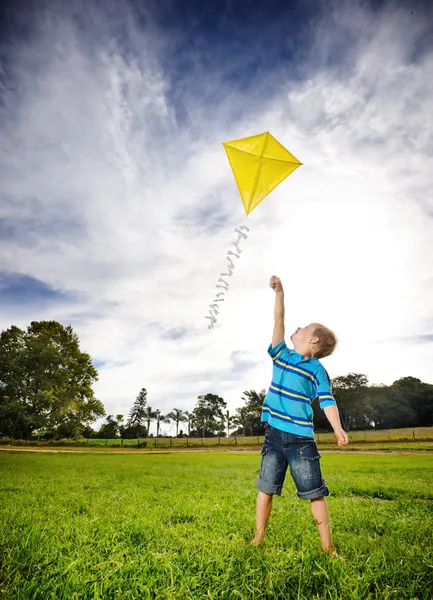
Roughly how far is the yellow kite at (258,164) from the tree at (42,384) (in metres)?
34.9

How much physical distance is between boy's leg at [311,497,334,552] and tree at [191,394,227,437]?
9015 centimetres

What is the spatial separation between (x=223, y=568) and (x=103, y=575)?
2.47ft

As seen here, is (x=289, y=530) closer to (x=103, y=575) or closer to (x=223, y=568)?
(x=223, y=568)

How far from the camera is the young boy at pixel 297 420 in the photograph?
2.49m

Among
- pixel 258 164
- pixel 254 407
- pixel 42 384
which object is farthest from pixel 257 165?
pixel 254 407

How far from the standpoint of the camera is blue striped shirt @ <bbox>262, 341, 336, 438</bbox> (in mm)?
2631

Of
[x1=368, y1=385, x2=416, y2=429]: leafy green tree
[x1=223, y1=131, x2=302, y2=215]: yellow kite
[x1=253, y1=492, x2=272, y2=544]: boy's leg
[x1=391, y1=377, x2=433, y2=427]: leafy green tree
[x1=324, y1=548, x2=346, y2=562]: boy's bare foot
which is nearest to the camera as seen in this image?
[x1=324, y1=548, x2=346, y2=562]: boy's bare foot

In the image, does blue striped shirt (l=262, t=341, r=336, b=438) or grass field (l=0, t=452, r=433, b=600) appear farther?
blue striped shirt (l=262, t=341, r=336, b=438)

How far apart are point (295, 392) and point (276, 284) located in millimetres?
960

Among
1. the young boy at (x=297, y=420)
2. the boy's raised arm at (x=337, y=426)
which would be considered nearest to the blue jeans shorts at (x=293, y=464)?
the young boy at (x=297, y=420)

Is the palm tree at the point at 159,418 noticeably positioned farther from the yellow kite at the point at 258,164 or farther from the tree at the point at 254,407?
the yellow kite at the point at 258,164

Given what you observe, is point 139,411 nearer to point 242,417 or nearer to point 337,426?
point 242,417

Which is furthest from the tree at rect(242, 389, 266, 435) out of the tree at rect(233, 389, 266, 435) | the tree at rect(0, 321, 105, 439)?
the tree at rect(0, 321, 105, 439)

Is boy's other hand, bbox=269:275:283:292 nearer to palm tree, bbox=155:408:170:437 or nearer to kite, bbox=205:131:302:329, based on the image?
kite, bbox=205:131:302:329
